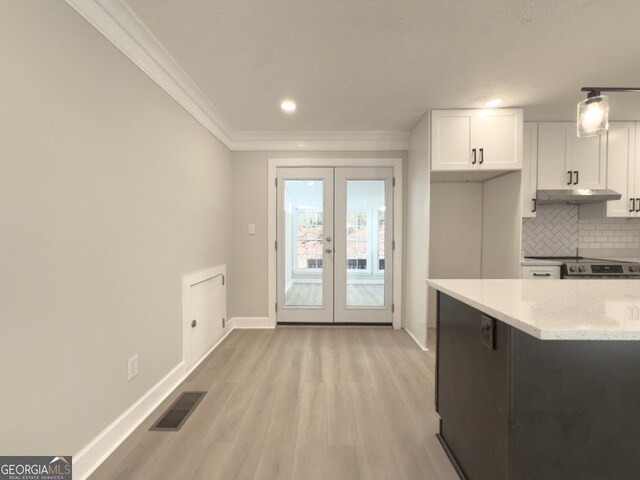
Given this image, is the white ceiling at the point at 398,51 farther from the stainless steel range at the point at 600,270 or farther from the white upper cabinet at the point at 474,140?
the stainless steel range at the point at 600,270

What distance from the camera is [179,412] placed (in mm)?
1857

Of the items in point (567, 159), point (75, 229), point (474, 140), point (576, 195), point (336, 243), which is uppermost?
point (474, 140)

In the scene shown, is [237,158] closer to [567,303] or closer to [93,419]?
[93,419]

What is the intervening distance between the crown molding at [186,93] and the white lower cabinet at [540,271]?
1.88 meters

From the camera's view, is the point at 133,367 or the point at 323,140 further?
the point at 323,140

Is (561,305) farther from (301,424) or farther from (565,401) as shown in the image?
(301,424)

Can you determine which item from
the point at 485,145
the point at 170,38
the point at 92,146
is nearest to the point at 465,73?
the point at 485,145

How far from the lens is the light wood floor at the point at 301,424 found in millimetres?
1414

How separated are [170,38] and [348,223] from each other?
2450 millimetres

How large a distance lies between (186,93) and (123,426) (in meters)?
2.39

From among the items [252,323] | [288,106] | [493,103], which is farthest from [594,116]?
[252,323]

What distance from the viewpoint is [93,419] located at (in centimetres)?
140

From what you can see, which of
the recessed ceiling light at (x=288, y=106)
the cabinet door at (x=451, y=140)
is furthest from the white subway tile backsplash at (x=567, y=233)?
the recessed ceiling light at (x=288, y=106)

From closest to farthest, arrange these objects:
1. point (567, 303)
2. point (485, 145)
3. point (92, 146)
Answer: point (567, 303), point (92, 146), point (485, 145)
